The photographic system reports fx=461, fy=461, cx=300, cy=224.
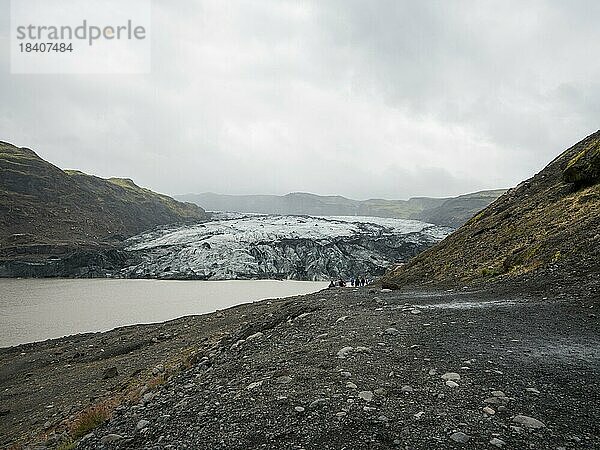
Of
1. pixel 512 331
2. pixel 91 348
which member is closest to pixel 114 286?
pixel 91 348

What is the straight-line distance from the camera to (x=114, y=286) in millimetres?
51625

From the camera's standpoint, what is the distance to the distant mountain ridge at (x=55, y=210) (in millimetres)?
73562

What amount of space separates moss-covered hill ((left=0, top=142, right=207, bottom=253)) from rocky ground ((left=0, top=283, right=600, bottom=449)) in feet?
233

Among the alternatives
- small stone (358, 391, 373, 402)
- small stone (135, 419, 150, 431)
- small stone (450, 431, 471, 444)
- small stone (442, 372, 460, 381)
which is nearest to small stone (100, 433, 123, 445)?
small stone (135, 419, 150, 431)

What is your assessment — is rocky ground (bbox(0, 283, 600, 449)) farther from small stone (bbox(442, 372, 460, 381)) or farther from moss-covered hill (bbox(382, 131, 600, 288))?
Result: moss-covered hill (bbox(382, 131, 600, 288))

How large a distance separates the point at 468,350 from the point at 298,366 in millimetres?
2299

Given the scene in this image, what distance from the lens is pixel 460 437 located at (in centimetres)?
389

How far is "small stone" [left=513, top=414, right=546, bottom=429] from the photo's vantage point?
403 centimetres

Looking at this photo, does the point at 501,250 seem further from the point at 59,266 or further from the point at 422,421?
the point at 59,266

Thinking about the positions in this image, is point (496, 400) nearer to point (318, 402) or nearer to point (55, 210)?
point (318, 402)

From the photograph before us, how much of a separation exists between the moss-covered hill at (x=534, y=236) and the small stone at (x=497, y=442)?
787 centimetres

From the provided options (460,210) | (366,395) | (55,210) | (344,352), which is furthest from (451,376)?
(460,210)

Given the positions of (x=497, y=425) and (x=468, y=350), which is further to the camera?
(x=468, y=350)

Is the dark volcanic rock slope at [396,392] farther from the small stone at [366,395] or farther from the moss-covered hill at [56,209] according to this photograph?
the moss-covered hill at [56,209]
